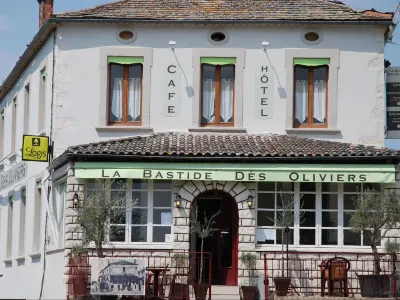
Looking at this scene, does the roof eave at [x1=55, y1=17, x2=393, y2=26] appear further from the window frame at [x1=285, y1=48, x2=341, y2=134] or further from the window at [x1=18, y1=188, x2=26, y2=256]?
the window at [x1=18, y1=188, x2=26, y2=256]

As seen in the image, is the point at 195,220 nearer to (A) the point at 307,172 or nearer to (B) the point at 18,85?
(A) the point at 307,172

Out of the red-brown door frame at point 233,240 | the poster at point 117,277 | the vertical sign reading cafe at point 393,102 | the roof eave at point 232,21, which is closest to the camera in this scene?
the poster at point 117,277

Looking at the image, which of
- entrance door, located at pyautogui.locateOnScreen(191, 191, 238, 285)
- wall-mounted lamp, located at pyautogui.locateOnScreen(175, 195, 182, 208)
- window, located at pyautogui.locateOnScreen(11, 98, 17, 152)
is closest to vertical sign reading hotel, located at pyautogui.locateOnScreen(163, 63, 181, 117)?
entrance door, located at pyautogui.locateOnScreen(191, 191, 238, 285)

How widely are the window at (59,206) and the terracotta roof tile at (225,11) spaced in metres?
4.68

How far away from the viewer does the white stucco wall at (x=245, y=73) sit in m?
29.7

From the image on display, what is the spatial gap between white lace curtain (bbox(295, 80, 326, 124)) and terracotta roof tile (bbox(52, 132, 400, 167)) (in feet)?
2.62

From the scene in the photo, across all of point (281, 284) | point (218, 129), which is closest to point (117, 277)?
point (281, 284)

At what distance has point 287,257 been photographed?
27.2 meters

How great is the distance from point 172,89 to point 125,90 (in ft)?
4.28

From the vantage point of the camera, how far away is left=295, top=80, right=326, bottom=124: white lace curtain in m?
29.9

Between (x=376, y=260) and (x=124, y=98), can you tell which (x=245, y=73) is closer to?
(x=124, y=98)

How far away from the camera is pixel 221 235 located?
94.7 feet

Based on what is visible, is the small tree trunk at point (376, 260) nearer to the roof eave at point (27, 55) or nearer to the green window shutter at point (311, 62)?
the green window shutter at point (311, 62)

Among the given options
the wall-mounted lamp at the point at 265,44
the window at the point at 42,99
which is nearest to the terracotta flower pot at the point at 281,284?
the wall-mounted lamp at the point at 265,44
